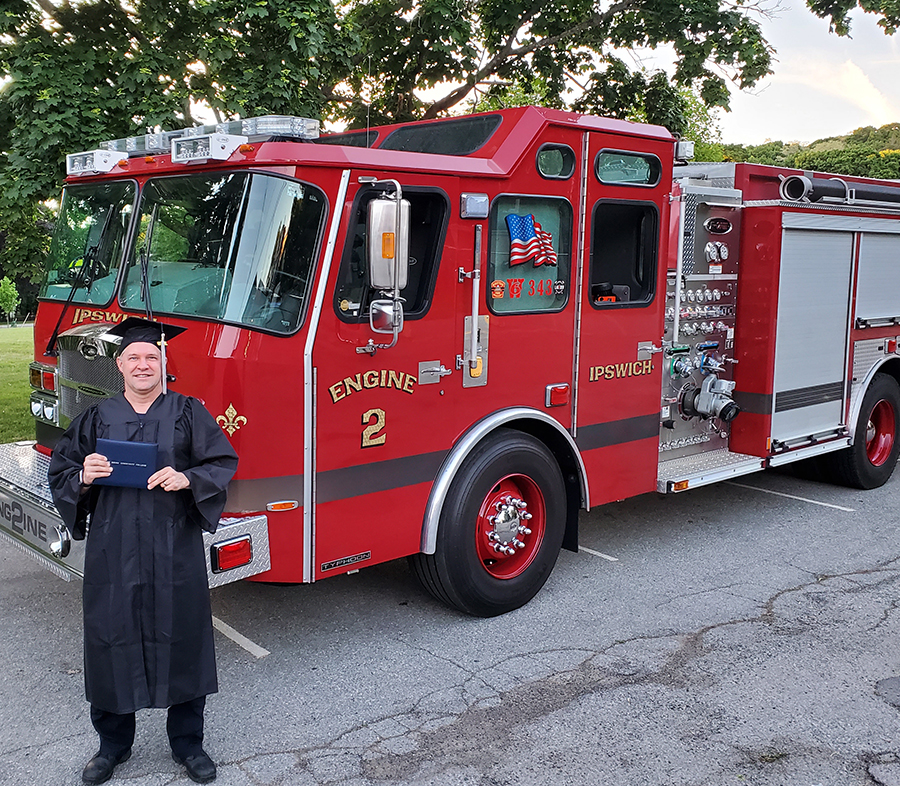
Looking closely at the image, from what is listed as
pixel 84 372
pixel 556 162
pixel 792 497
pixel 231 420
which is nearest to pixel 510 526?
pixel 231 420

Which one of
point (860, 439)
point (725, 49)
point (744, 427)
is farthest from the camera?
point (725, 49)

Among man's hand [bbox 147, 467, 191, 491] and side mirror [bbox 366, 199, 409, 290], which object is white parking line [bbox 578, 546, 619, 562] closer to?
side mirror [bbox 366, 199, 409, 290]

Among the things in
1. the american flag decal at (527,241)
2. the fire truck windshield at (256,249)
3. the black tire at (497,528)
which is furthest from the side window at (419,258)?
the black tire at (497,528)

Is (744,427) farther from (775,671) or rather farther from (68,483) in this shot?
(68,483)

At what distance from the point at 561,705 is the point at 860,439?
4801 millimetres

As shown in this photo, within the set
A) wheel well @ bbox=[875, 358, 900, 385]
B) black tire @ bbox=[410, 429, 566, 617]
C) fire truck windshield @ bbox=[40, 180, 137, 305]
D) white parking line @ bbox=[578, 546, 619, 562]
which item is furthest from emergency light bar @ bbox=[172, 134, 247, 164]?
wheel well @ bbox=[875, 358, 900, 385]

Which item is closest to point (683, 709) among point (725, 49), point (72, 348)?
point (72, 348)

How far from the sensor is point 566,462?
553 centimetres

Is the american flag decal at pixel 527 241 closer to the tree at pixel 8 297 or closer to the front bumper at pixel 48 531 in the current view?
the front bumper at pixel 48 531

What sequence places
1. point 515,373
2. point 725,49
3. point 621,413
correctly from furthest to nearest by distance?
point 725,49
point 621,413
point 515,373

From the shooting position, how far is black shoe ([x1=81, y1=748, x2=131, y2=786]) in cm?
353

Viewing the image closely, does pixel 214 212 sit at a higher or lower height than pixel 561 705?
higher

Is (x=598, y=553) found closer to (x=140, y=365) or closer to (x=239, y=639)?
(x=239, y=639)

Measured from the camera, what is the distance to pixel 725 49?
11.1m
